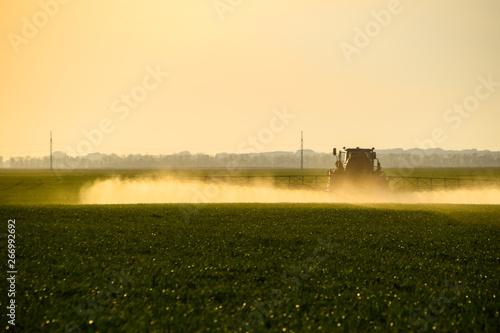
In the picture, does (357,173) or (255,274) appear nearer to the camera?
(255,274)

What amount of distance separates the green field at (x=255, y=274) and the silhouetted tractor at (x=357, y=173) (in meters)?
12.6

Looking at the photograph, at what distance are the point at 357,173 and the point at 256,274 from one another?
21404 mm

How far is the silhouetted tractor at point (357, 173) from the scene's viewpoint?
1214 inches

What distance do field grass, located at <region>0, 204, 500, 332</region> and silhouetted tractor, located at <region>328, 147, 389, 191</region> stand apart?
12748 mm

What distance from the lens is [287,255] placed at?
12.8 m

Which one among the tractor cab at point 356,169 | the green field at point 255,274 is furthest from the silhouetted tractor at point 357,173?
the green field at point 255,274

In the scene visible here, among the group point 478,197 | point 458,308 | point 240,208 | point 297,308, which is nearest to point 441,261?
point 458,308

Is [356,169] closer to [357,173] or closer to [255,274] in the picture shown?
[357,173]

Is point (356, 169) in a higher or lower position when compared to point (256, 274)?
higher

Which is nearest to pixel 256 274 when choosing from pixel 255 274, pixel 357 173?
pixel 255 274

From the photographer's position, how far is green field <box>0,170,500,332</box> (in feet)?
28.5

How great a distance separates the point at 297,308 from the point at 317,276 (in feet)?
6.81

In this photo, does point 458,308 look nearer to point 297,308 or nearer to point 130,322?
point 297,308

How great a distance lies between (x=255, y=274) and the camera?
36.6ft
